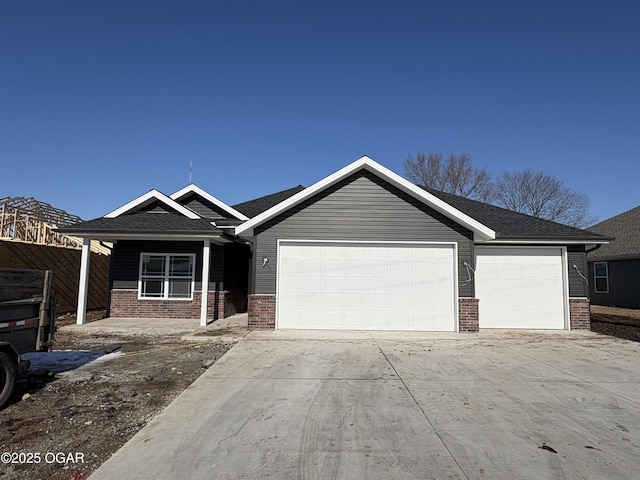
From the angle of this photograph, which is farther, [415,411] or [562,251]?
[562,251]

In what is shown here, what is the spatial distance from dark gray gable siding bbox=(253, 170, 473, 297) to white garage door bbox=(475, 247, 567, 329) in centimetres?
134

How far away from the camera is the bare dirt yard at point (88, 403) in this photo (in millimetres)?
3529

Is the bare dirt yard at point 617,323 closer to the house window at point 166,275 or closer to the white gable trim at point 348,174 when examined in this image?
the white gable trim at point 348,174

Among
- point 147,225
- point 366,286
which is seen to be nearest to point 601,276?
point 366,286

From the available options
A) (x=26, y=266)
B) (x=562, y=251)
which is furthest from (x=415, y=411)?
(x=26, y=266)

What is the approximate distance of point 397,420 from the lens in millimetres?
4379

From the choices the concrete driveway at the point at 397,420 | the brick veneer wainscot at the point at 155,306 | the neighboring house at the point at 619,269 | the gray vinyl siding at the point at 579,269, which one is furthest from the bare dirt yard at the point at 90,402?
the neighboring house at the point at 619,269

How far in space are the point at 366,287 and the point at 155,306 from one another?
8031mm

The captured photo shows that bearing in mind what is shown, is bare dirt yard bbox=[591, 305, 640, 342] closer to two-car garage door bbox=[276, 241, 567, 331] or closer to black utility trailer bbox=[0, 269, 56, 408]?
two-car garage door bbox=[276, 241, 567, 331]

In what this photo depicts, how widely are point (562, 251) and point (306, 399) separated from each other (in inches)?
400

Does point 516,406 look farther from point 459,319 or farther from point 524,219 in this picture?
point 524,219

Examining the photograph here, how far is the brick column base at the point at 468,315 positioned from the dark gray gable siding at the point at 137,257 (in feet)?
27.5

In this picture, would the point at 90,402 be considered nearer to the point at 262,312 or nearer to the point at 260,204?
the point at 262,312

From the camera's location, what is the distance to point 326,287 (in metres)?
10.7
